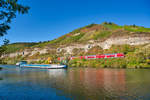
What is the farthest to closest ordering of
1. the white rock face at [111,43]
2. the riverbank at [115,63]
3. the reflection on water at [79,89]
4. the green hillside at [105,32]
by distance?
the green hillside at [105,32] < the white rock face at [111,43] < the riverbank at [115,63] < the reflection on water at [79,89]

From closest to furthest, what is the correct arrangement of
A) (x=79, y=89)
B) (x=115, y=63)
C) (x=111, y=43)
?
(x=79, y=89) → (x=115, y=63) → (x=111, y=43)

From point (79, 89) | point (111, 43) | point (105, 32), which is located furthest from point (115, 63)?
point (105, 32)

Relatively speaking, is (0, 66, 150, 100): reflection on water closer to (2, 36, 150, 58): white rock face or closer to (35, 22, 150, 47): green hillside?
(2, 36, 150, 58): white rock face

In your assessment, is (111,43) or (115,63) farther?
(111,43)

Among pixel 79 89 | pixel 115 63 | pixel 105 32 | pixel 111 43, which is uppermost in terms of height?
pixel 105 32

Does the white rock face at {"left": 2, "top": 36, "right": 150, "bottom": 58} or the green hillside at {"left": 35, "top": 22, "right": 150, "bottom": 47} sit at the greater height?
the green hillside at {"left": 35, "top": 22, "right": 150, "bottom": 47}

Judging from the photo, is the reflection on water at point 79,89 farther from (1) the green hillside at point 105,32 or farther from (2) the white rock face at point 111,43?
(1) the green hillside at point 105,32

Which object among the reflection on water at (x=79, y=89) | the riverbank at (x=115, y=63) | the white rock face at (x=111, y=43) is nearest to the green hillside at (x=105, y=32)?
the white rock face at (x=111, y=43)

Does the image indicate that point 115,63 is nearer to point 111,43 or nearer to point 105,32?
point 111,43

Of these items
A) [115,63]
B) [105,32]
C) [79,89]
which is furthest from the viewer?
[105,32]

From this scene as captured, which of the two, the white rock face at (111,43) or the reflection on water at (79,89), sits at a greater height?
the white rock face at (111,43)

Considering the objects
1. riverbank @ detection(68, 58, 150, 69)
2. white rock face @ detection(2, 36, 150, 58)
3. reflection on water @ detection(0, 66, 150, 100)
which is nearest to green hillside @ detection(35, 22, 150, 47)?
white rock face @ detection(2, 36, 150, 58)

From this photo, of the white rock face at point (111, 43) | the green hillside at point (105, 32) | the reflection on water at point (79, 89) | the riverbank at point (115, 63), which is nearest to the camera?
→ the reflection on water at point (79, 89)

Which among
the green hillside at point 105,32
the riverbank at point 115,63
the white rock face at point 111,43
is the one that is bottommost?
the riverbank at point 115,63
